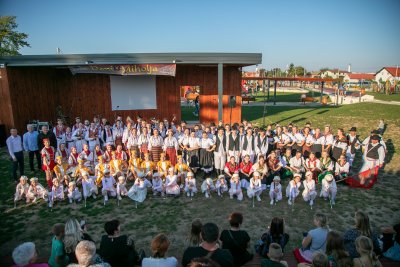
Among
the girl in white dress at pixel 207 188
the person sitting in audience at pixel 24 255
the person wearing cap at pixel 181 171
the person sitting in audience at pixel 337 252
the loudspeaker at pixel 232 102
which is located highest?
the loudspeaker at pixel 232 102

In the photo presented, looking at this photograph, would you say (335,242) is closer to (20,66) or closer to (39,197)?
(39,197)

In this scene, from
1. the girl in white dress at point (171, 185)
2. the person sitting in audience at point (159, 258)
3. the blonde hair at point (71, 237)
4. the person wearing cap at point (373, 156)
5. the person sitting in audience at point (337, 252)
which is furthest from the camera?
the person wearing cap at point (373, 156)

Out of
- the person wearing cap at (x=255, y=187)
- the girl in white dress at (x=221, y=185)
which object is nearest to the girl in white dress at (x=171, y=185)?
the girl in white dress at (x=221, y=185)

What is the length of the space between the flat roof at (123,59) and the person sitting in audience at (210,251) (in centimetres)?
992

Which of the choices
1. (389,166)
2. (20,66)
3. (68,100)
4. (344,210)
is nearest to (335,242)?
(344,210)

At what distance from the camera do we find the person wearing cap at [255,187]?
7.76 metres

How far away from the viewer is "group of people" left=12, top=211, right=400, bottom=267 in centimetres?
323

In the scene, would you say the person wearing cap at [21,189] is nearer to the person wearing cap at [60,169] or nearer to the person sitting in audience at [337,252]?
the person wearing cap at [60,169]

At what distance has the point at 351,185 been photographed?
859 centimetres

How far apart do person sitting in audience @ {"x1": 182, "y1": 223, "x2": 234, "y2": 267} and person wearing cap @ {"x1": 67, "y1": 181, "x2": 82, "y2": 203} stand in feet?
17.3

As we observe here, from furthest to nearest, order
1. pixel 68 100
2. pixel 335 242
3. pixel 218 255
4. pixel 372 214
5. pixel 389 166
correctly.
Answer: pixel 68 100
pixel 389 166
pixel 372 214
pixel 335 242
pixel 218 255

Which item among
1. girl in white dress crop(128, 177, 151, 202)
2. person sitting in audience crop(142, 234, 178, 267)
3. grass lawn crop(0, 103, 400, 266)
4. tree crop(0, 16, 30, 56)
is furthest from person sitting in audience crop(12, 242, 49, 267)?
tree crop(0, 16, 30, 56)

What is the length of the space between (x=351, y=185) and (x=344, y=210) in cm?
189

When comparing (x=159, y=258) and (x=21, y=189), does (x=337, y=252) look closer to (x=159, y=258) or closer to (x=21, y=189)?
(x=159, y=258)
